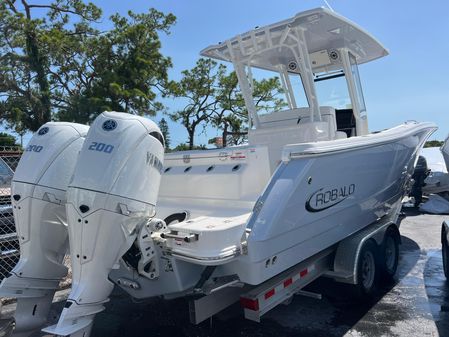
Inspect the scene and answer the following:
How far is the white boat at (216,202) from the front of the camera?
2.59m

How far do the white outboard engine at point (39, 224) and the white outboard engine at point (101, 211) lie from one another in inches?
21.0

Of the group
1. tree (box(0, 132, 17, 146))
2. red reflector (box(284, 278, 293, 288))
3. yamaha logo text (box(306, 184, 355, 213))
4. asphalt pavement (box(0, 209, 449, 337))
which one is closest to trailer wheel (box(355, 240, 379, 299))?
asphalt pavement (box(0, 209, 449, 337))

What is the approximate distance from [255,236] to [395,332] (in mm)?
1781

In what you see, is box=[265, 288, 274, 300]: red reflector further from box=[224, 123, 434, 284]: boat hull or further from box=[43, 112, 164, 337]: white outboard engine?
box=[43, 112, 164, 337]: white outboard engine

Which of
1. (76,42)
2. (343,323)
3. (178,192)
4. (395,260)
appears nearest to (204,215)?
(178,192)

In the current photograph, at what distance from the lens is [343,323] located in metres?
3.61

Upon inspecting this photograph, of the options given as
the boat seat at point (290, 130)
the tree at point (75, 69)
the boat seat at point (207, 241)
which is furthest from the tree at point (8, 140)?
the boat seat at point (207, 241)

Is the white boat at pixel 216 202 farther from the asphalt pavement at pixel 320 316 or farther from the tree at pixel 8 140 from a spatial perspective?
the tree at pixel 8 140

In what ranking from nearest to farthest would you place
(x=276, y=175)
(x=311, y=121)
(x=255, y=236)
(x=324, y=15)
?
(x=255, y=236) < (x=276, y=175) < (x=324, y=15) < (x=311, y=121)

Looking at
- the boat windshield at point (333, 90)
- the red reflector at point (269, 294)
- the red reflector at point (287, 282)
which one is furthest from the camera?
the boat windshield at point (333, 90)

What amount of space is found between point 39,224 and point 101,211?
2.61 feet

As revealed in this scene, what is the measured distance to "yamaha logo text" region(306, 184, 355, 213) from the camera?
10.4 ft

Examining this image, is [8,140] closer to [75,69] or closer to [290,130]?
[75,69]

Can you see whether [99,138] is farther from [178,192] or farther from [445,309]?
[445,309]
